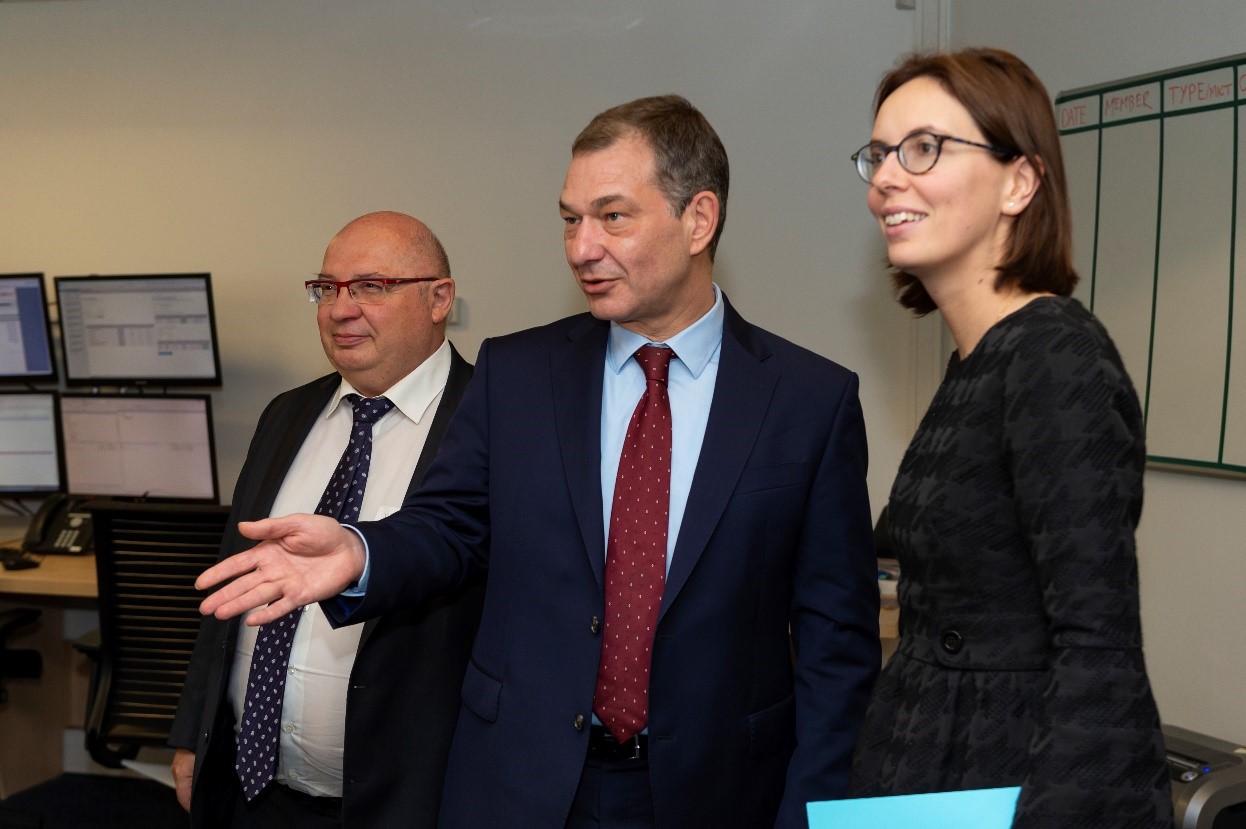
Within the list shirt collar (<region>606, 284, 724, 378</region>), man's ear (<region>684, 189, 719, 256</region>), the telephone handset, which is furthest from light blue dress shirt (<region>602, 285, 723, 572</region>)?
the telephone handset

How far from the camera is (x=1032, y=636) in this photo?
110 cm

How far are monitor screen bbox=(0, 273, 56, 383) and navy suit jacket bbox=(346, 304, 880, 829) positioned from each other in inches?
114

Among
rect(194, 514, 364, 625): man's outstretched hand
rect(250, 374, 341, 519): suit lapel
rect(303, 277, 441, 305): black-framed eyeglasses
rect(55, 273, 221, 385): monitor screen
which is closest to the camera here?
rect(194, 514, 364, 625): man's outstretched hand

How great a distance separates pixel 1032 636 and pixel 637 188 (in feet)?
2.94

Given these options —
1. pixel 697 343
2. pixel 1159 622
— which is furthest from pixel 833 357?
pixel 697 343

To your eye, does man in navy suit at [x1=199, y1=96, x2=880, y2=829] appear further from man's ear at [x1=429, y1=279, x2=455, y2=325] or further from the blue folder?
man's ear at [x1=429, y1=279, x2=455, y2=325]

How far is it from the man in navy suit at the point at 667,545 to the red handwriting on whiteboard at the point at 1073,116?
167cm

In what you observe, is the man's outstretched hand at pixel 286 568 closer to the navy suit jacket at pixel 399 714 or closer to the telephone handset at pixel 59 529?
the navy suit jacket at pixel 399 714

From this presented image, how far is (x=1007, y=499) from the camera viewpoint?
111 centimetres

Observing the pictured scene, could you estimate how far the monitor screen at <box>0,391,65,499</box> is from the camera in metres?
4.02

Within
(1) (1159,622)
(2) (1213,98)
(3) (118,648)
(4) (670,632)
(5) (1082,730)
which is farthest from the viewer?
(3) (118,648)

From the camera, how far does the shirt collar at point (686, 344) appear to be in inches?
68.7

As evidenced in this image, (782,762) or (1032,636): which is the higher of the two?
(1032,636)

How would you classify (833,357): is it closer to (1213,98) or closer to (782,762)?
(1213,98)
